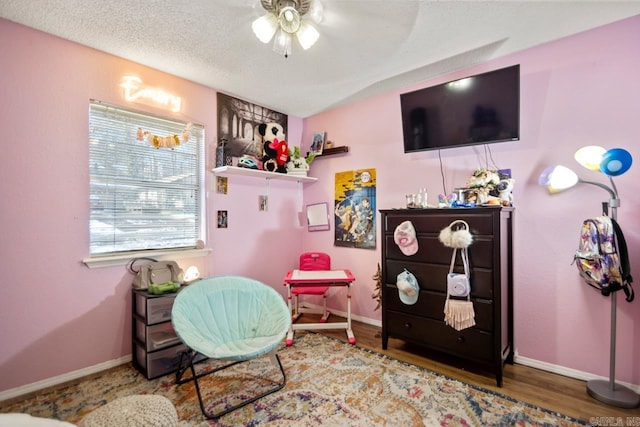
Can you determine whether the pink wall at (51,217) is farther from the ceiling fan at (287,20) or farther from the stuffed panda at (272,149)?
the ceiling fan at (287,20)

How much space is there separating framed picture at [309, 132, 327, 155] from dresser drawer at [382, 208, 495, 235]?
4.88ft

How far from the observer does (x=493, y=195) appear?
7.76ft

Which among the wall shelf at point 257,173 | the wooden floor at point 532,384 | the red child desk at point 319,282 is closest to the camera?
the wooden floor at point 532,384

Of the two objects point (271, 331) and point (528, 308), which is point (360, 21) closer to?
point (271, 331)

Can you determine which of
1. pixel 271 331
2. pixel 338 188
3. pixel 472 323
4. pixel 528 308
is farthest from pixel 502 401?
pixel 338 188

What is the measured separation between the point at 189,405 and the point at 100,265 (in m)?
1.27

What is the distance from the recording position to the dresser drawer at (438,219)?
2.19 metres

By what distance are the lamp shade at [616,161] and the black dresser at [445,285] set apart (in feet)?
1.98

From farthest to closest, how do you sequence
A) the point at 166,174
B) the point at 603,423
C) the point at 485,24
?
the point at 166,174
the point at 485,24
the point at 603,423

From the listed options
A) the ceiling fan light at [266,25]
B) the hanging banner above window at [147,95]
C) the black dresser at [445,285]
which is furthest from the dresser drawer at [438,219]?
the hanging banner above window at [147,95]

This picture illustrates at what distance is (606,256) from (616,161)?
587mm

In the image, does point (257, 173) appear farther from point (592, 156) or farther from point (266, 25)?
point (592, 156)

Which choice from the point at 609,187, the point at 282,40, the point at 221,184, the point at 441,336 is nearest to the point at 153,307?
the point at 221,184

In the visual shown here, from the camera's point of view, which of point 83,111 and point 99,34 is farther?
point 83,111
